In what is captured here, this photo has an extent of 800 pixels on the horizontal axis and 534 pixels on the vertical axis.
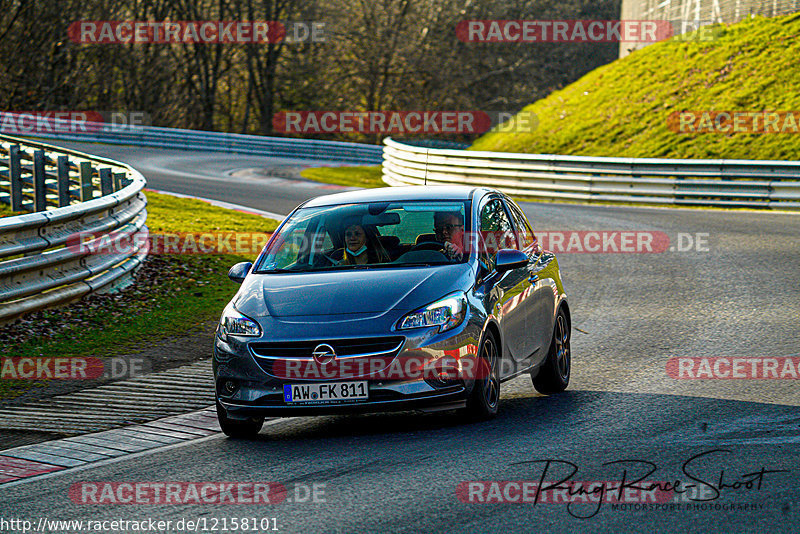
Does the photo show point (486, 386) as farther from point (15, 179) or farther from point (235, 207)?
point (235, 207)

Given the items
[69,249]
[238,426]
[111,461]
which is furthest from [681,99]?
[111,461]

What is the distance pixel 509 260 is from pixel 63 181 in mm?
11239

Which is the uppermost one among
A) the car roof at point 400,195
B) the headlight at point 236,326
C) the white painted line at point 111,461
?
the car roof at point 400,195

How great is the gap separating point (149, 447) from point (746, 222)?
16287 millimetres

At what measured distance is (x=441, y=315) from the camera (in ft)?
23.7

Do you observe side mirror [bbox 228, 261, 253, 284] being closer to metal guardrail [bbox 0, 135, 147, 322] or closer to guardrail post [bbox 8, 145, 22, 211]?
metal guardrail [bbox 0, 135, 147, 322]

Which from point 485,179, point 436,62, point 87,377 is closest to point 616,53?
point 436,62

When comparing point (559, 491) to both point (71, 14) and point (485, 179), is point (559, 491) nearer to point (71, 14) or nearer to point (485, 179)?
point (485, 179)

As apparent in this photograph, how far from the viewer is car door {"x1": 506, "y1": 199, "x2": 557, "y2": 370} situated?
27.7ft

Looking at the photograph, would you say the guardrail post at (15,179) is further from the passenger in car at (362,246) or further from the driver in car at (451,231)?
the driver in car at (451,231)

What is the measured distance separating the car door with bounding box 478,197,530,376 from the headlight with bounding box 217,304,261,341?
1.66m

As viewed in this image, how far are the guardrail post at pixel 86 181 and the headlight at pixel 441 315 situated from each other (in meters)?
10.7

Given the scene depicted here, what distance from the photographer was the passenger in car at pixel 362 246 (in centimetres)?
809

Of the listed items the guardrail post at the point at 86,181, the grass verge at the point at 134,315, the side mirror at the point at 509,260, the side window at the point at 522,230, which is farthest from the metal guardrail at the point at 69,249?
the side mirror at the point at 509,260
